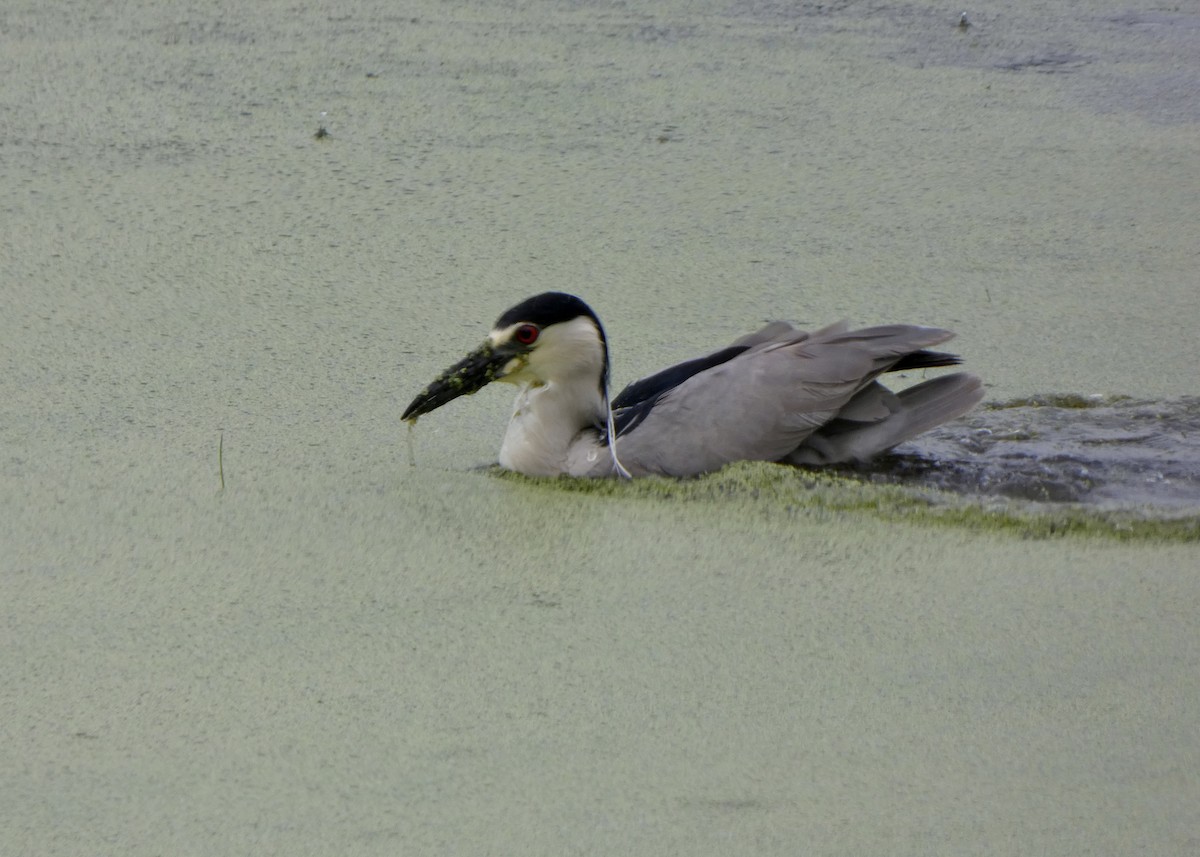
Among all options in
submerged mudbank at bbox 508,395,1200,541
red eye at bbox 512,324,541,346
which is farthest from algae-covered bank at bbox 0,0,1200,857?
red eye at bbox 512,324,541,346

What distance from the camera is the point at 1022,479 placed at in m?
3.01

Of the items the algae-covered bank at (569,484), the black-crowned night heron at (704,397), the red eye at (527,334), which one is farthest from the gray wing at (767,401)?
the red eye at (527,334)

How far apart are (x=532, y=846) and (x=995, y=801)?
1.69ft

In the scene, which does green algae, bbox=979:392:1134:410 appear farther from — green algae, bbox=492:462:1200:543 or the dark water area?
green algae, bbox=492:462:1200:543

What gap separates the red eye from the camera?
2.99 metres

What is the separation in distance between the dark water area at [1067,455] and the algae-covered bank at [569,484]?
11 millimetres

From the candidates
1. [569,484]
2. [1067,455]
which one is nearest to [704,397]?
[569,484]

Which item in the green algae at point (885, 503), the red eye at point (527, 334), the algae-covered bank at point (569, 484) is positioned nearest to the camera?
the algae-covered bank at point (569, 484)

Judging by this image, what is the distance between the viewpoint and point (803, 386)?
115 inches

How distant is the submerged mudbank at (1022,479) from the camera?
2.71m

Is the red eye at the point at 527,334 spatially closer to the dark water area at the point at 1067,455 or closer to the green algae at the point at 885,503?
the green algae at the point at 885,503

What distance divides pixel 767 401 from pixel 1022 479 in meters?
0.52

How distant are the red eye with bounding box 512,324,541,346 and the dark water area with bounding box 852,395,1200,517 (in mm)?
675

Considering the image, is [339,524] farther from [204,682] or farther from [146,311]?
[146,311]
